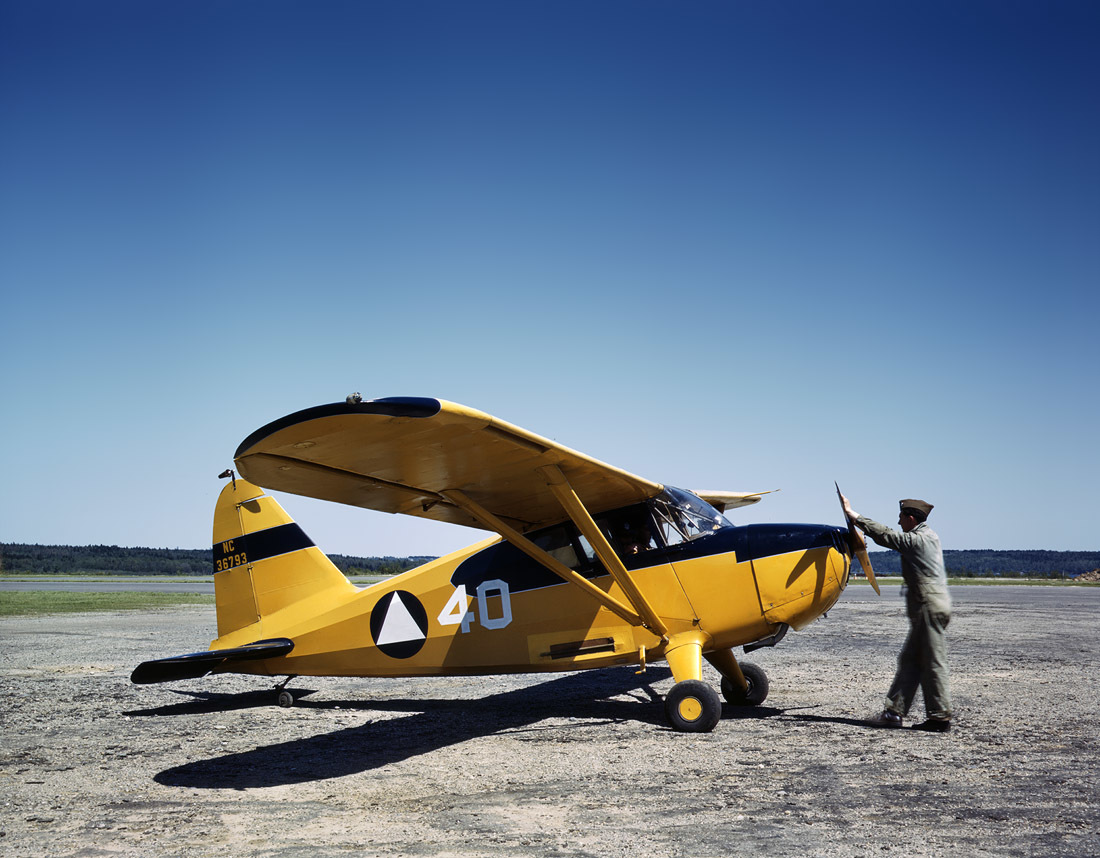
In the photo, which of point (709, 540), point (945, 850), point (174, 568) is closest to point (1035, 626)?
point (709, 540)

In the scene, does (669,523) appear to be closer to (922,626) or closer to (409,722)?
(922,626)

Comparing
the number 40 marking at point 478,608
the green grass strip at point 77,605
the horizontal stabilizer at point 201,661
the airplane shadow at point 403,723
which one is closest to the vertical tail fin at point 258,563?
the horizontal stabilizer at point 201,661

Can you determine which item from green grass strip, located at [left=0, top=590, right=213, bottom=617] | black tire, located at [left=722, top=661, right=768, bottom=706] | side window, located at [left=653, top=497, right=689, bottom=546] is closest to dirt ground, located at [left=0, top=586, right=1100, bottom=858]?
black tire, located at [left=722, top=661, right=768, bottom=706]

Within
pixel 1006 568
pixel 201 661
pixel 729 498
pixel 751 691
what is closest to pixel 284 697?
pixel 201 661

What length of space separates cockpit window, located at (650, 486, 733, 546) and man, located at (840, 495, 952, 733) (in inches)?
55.1

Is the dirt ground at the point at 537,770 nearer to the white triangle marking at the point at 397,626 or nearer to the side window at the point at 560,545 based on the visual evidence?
the white triangle marking at the point at 397,626

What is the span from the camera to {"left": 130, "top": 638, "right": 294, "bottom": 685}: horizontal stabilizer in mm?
8008

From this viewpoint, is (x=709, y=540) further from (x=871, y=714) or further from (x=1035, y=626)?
(x=1035, y=626)

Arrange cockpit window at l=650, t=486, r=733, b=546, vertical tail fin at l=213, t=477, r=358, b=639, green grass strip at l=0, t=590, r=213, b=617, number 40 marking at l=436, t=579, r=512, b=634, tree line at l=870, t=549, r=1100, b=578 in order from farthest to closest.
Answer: tree line at l=870, t=549, r=1100, b=578, green grass strip at l=0, t=590, r=213, b=617, vertical tail fin at l=213, t=477, r=358, b=639, number 40 marking at l=436, t=579, r=512, b=634, cockpit window at l=650, t=486, r=733, b=546

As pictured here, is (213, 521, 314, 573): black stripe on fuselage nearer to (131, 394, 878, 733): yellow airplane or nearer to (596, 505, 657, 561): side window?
(131, 394, 878, 733): yellow airplane

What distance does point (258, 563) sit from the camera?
10086mm

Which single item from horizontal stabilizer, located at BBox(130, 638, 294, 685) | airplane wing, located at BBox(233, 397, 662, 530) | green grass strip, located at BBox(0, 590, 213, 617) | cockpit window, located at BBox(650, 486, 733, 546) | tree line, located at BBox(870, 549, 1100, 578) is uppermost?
airplane wing, located at BBox(233, 397, 662, 530)

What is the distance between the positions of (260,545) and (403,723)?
325 centimetres

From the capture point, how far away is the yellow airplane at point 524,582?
736cm
